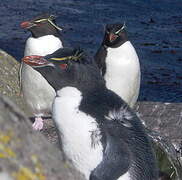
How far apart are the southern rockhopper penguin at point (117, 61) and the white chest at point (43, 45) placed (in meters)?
0.54

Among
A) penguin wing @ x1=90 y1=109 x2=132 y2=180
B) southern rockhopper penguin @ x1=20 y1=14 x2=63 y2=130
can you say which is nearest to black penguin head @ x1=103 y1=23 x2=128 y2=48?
southern rockhopper penguin @ x1=20 y1=14 x2=63 y2=130

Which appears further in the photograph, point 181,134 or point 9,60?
point 9,60

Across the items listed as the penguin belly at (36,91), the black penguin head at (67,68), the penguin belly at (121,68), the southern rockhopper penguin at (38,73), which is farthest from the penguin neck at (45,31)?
the black penguin head at (67,68)

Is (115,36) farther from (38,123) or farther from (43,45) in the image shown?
(38,123)

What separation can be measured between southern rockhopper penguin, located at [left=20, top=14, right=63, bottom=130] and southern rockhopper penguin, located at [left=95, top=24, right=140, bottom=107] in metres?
0.52

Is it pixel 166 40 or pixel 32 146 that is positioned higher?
pixel 32 146

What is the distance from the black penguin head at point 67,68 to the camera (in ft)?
13.6

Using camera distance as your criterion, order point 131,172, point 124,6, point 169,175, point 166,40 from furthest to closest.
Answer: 1. point 124,6
2. point 166,40
3. point 169,175
4. point 131,172

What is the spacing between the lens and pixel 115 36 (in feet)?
22.4

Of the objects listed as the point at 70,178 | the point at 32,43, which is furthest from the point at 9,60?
the point at 70,178

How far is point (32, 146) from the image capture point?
1.86 metres

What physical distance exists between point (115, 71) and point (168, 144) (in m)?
1.31

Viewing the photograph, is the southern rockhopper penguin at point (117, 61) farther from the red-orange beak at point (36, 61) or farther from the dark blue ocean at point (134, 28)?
the dark blue ocean at point (134, 28)

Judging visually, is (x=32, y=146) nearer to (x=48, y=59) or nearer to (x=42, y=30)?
(x=48, y=59)
